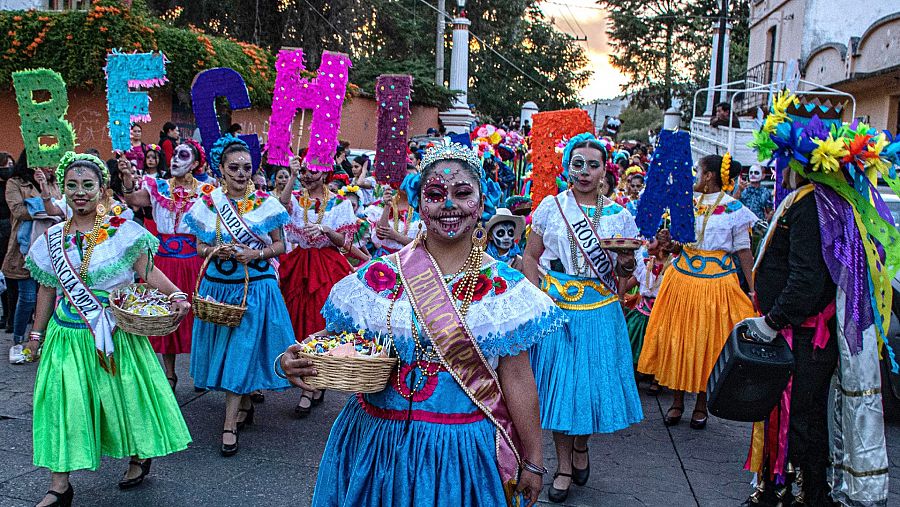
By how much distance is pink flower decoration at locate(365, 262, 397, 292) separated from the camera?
3.01 metres

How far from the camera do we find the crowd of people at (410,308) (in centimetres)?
295

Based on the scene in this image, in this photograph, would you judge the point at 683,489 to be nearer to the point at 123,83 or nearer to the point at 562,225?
the point at 562,225

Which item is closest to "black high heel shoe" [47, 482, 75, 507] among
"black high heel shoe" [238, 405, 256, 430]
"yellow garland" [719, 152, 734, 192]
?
"black high heel shoe" [238, 405, 256, 430]

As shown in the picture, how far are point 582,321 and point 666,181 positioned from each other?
122 cm

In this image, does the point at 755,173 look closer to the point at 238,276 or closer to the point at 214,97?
the point at 214,97

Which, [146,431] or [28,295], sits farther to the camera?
[28,295]

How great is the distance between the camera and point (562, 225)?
5164mm

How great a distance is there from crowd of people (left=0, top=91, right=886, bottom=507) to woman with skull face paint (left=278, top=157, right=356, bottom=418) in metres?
0.02

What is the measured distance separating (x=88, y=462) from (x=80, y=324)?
2.43 ft

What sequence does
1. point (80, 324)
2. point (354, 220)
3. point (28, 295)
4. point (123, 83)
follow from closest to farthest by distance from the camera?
point (80, 324), point (123, 83), point (354, 220), point (28, 295)

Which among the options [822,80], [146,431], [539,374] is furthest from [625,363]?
[822,80]

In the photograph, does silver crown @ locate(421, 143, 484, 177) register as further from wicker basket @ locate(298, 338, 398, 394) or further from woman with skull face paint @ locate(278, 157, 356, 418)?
woman with skull face paint @ locate(278, 157, 356, 418)

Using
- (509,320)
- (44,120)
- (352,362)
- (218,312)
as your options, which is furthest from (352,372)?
(44,120)

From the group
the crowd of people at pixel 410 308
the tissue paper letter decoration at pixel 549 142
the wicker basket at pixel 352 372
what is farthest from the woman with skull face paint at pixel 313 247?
the wicker basket at pixel 352 372
